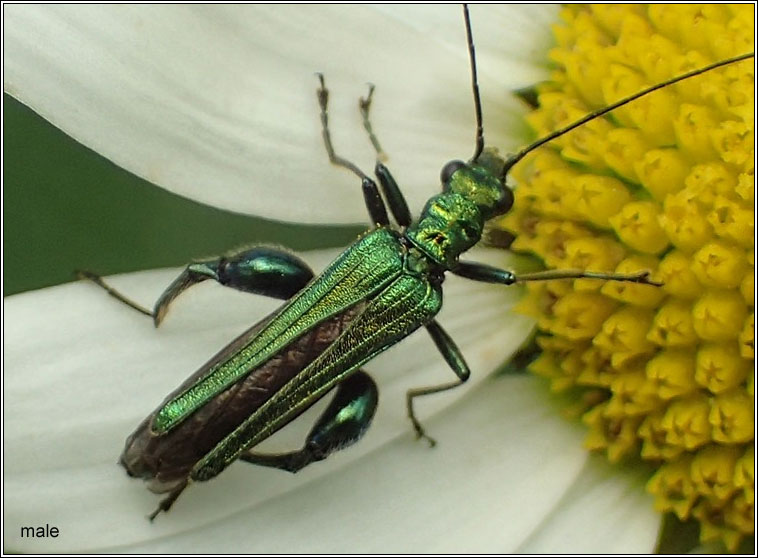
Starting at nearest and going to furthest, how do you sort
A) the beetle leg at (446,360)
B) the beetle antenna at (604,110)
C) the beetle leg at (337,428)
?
the beetle antenna at (604,110), the beetle leg at (337,428), the beetle leg at (446,360)

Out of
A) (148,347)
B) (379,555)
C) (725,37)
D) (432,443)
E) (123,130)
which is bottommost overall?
(379,555)

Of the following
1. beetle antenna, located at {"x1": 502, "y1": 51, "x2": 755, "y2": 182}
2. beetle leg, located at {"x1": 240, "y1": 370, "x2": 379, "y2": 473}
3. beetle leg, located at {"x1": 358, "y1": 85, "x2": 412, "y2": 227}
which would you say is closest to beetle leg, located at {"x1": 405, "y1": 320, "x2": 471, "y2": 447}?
beetle leg, located at {"x1": 240, "y1": 370, "x2": 379, "y2": 473}

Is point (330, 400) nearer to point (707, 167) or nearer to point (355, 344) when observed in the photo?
point (355, 344)

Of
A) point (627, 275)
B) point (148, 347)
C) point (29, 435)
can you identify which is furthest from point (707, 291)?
point (29, 435)

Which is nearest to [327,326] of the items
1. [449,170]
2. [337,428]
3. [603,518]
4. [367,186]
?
[337,428]

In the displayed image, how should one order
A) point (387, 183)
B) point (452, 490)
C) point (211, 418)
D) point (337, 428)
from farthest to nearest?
point (452, 490), point (387, 183), point (337, 428), point (211, 418)

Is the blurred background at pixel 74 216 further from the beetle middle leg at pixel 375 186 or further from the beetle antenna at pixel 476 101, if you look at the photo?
the beetle antenna at pixel 476 101

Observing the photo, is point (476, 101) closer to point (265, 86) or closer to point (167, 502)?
point (265, 86)

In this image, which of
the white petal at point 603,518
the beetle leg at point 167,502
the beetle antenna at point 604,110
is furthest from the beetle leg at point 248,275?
the white petal at point 603,518
